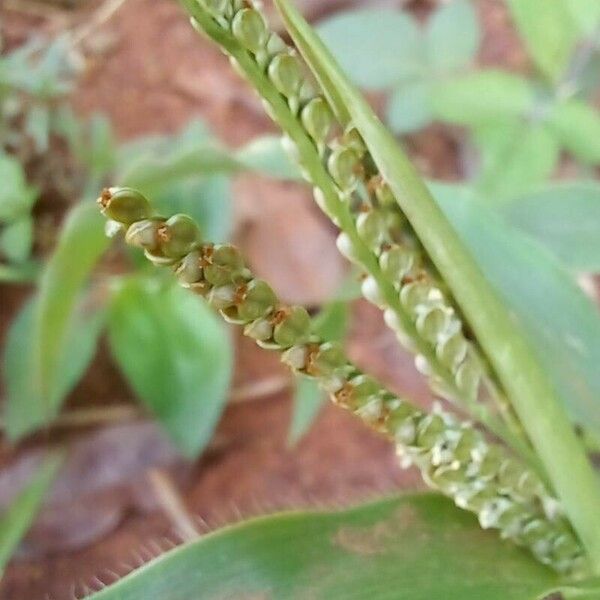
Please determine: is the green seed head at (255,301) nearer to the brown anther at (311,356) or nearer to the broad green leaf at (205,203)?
the brown anther at (311,356)

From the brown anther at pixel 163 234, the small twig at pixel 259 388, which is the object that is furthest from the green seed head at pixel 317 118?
the small twig at pixel 259 388

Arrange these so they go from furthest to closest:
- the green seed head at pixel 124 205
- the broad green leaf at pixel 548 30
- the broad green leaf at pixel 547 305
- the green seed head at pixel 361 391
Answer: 1. the broad green leaf at pixel 548 30
2. the broad green leaf at pixel 547 305
3. the green seed head at pixel 361 391
4. the green seed head at pixel 124 205

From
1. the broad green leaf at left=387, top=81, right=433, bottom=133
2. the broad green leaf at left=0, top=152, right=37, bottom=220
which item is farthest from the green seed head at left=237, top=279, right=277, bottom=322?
the broad green leaf at left=387, top=81, right=433, bottom=133

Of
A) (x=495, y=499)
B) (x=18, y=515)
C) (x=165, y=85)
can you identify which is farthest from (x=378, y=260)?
(x=165, y=85)

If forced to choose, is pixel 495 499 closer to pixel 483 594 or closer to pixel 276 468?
pixel 483 594

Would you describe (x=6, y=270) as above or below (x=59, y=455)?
above

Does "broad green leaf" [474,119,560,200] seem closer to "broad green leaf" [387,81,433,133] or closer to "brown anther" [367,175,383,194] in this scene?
"broad green leaf" [387,81,433,133]

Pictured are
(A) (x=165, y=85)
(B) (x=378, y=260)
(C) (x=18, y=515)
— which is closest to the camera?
(B) (x=378, y=260)
